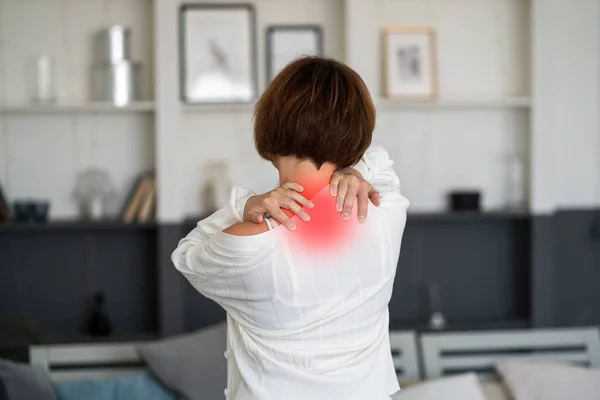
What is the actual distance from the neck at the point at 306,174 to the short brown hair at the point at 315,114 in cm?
1

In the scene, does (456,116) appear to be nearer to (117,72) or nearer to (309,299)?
(117,72)

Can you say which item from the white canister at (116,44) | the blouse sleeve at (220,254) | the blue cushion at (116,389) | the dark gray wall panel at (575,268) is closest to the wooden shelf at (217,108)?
the white canister at (116,44)

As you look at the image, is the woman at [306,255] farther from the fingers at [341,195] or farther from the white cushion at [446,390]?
the white cushion at [446,390]

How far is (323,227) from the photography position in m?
1.43

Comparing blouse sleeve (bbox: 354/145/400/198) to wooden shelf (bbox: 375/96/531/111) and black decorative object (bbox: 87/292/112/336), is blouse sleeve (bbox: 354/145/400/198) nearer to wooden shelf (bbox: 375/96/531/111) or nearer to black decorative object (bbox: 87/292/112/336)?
wooden shelf (bbox: 375/96/531/111)

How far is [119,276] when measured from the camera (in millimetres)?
3918

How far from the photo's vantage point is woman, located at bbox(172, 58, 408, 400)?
141cm

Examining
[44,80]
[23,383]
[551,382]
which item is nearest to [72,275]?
[44,80]

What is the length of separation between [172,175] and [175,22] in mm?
699

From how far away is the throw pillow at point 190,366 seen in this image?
10.2 feet

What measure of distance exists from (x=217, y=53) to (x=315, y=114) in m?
2.49

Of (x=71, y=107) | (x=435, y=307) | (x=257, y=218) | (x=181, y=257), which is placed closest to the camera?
(x=257, y=218)

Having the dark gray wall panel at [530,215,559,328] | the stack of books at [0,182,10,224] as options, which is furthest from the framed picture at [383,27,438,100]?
the stack of books at [0,182,10,224]

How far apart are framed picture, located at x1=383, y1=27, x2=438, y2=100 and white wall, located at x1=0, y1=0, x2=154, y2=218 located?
1.15 meters
